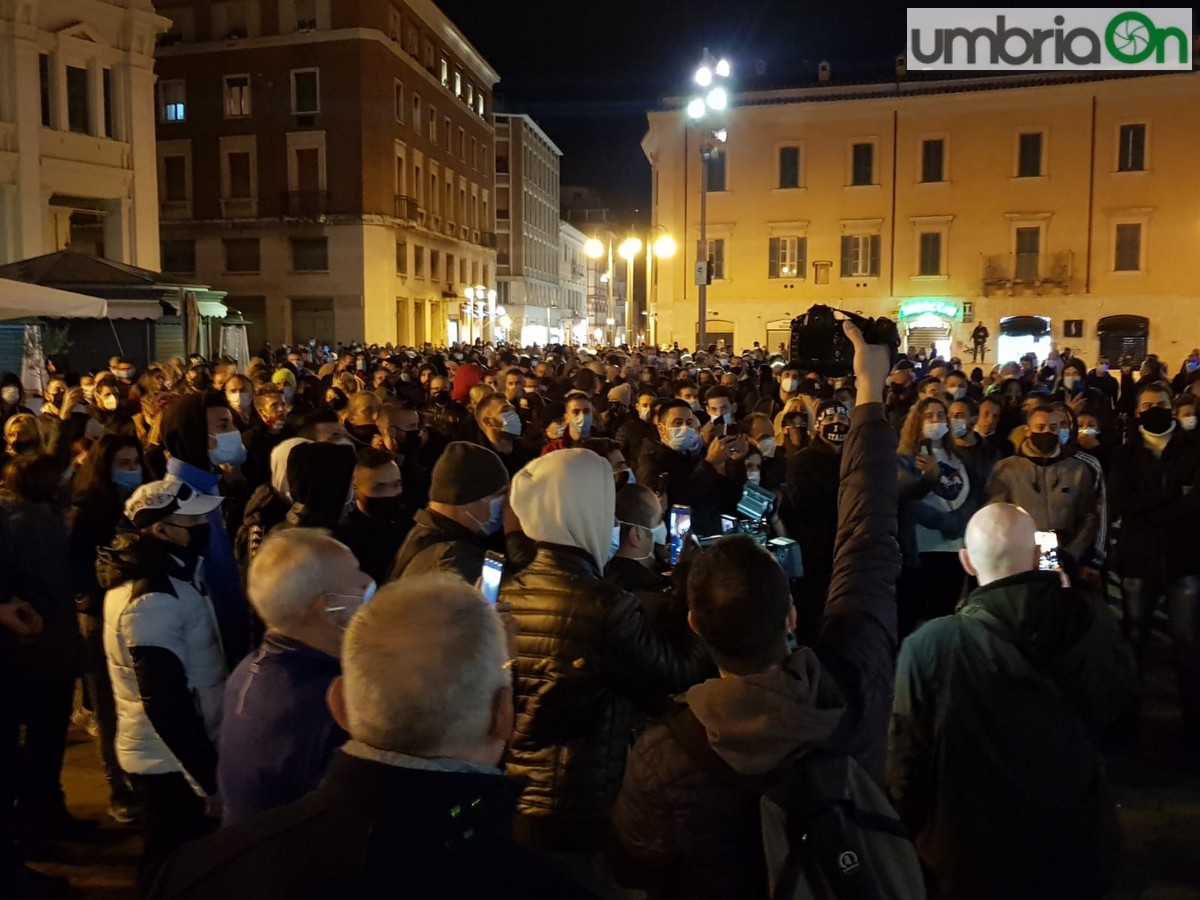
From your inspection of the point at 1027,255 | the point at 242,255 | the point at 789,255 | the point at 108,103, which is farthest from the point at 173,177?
the point at 1027,255

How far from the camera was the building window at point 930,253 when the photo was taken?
1535 inches

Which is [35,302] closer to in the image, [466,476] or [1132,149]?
[466,476]

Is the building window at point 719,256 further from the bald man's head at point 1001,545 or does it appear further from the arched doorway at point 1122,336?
the bald man's head at point 1001,545

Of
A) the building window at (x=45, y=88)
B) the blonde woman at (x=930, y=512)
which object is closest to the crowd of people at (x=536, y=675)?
the blonde woman at (x=930, y=512)

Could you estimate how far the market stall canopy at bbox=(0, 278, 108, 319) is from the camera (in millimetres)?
10484

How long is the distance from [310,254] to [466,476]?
41.8 metres

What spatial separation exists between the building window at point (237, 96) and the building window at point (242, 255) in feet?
16.7

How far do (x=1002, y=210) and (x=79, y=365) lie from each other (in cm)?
3100

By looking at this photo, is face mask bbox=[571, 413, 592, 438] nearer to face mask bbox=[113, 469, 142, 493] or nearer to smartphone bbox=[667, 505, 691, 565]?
smartphone bbox=[667, 505, 691, 565]

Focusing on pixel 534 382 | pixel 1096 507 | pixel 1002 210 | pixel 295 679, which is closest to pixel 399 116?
pixel 1002 210

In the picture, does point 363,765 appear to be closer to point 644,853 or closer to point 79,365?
point 644,853

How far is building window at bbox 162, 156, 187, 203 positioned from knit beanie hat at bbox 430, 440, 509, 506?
4542cm

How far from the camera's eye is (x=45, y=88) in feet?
90.6

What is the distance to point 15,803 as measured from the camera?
4.70m
